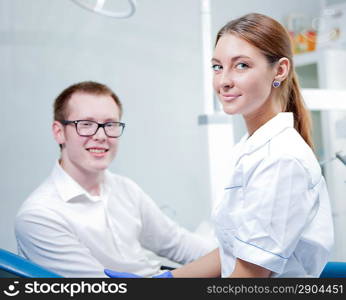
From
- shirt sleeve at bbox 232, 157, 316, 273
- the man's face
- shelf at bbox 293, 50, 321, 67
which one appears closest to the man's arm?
the man's face

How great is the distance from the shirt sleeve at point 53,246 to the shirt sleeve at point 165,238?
30cm

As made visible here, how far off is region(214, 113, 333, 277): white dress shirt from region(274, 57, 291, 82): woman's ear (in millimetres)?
79

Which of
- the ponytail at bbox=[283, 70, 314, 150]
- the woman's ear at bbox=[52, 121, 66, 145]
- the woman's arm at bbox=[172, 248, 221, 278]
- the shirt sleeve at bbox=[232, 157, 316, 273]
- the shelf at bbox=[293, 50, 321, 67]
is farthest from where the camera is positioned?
the shelf at bbox=[293, 50, 321, 67]

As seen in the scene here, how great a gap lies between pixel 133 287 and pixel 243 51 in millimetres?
465

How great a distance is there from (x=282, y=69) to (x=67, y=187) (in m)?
0.66

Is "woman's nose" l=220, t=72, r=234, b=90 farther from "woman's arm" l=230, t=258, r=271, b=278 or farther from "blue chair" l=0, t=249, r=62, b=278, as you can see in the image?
"blue chair" l=0, t=249, r=62, b=278

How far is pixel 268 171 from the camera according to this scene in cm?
80

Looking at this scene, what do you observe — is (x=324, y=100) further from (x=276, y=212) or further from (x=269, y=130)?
(x=276, y=212)

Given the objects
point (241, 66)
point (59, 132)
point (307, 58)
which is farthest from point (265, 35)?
point (307, 58)

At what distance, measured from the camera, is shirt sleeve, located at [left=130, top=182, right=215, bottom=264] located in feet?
4.99

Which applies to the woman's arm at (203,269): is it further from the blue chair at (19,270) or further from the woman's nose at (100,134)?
the woman's nose at (100,134)

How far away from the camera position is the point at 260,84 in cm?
91

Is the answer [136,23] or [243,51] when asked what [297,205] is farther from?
[136,23]

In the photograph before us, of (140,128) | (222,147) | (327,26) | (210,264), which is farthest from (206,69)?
(327,26)
